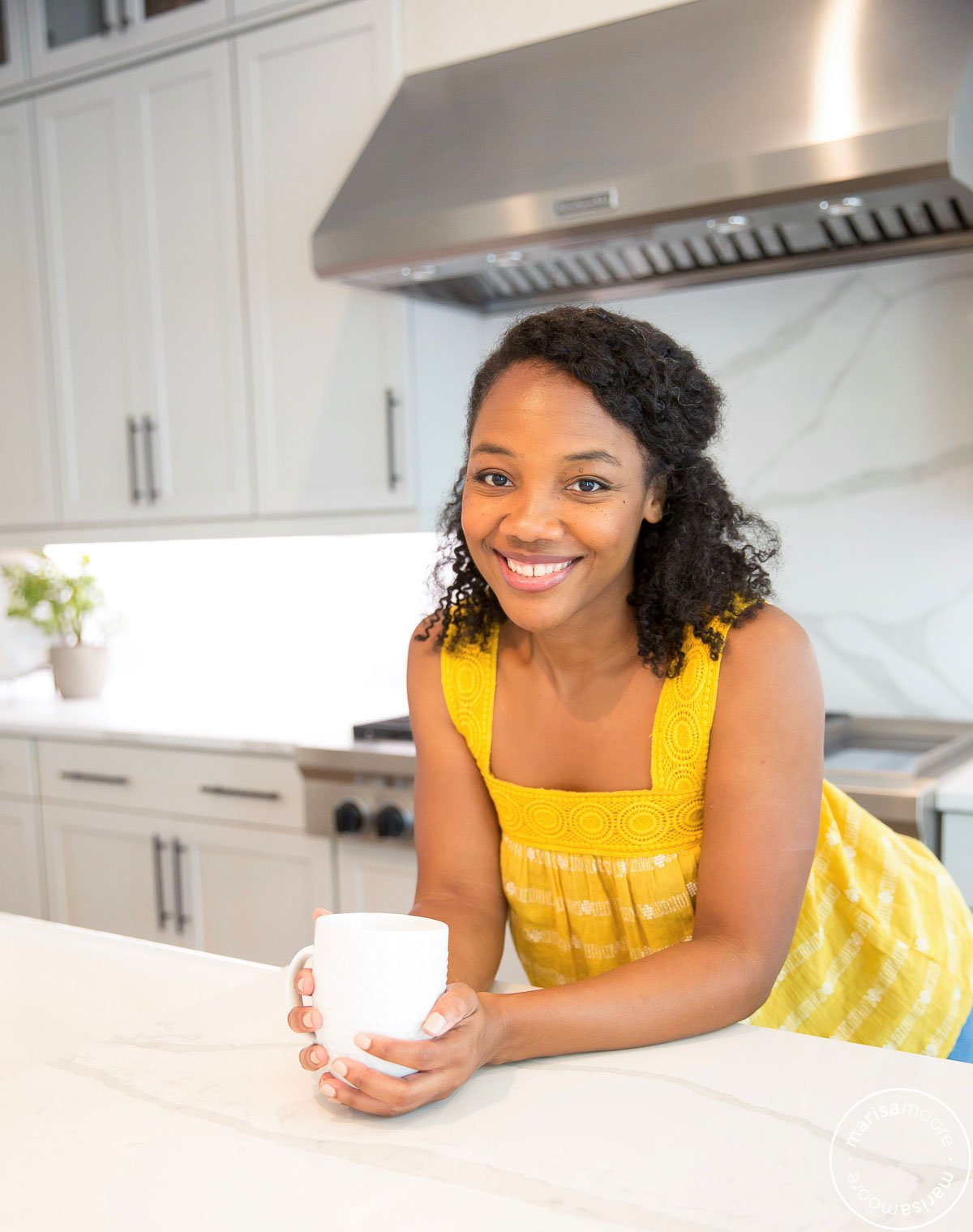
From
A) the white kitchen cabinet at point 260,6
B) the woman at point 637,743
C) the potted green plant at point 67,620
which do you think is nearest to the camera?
the woman at point 637,743

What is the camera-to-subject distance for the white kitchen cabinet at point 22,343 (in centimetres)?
314

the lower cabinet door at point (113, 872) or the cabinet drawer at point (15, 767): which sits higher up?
the cabinet drawer at point (15, 767)

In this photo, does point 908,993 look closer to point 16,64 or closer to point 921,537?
point 921,537

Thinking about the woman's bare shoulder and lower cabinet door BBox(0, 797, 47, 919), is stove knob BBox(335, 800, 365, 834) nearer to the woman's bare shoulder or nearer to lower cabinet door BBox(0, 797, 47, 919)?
lower cabinet door BBox(0, 797, 47, 919)

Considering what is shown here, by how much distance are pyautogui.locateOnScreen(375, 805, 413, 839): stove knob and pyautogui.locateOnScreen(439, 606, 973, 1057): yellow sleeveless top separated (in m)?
0.98

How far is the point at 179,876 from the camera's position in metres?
2.68

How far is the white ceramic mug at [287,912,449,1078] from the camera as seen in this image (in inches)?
29.3

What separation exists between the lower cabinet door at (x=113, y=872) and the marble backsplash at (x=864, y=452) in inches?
58.9

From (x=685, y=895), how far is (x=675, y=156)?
4.24ft

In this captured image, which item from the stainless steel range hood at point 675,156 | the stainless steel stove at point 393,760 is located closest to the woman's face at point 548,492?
the stainless steel range hood at point 675,156

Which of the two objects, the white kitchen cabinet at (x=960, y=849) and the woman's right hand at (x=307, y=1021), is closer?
the woman's right hand at (x=307, y=1021)

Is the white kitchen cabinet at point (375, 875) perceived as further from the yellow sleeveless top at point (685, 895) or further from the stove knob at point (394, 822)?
the yellow sleeveless top at point (685, 895)

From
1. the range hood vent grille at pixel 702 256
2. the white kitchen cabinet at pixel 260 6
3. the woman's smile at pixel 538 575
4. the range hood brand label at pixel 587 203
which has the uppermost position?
the white kitchen cabinet at pixel 260 6

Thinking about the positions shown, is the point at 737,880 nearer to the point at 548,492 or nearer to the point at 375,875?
the point at 548,492
